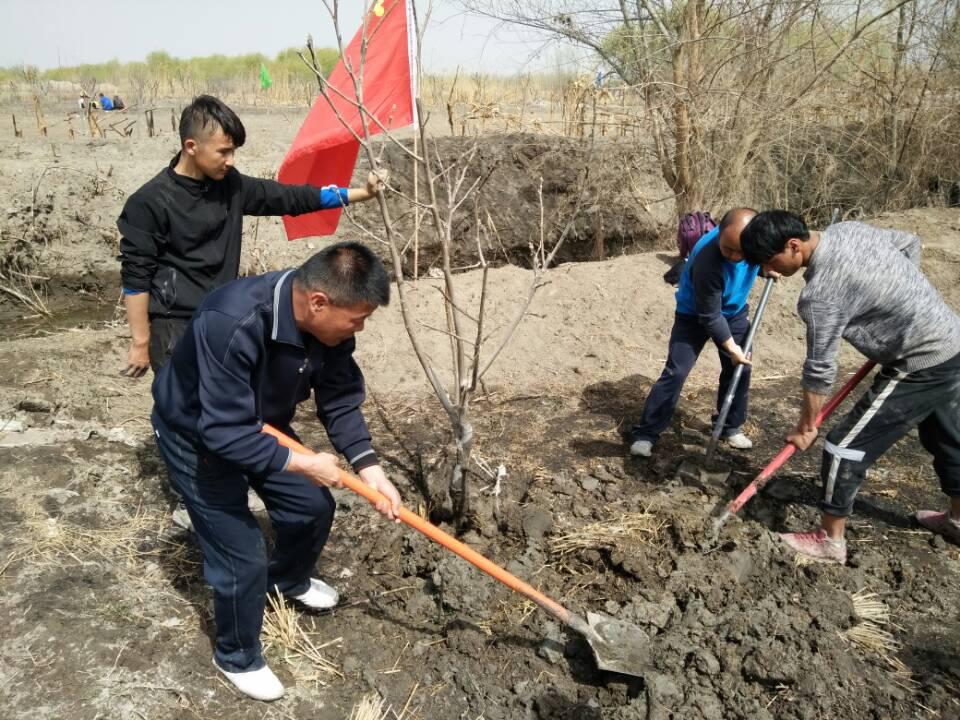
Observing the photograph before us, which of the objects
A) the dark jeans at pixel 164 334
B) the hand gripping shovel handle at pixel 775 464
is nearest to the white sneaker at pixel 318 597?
the dark jeans at pixel 164 334

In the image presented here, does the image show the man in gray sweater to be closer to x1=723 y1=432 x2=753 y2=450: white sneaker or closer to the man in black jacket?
x1=723 y1=432 x2=753 y2=450: white sneaker

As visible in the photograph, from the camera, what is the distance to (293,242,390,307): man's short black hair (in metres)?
2.07

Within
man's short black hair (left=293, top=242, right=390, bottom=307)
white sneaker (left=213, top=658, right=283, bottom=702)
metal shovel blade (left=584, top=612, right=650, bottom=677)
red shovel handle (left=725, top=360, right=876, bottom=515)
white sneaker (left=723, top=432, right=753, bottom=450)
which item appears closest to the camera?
man's short black hair (left=293, top=242, right=390, bottom=307)

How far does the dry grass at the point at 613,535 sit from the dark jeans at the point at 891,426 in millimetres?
860

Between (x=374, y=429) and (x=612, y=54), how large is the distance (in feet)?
18.7

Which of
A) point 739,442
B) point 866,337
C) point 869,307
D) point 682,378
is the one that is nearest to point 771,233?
point 869,307

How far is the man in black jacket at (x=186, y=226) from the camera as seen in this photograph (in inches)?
118

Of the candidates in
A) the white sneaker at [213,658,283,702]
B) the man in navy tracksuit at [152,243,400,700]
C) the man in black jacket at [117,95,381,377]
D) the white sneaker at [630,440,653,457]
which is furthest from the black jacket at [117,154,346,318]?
the white sneaker at [630,440,653,457]

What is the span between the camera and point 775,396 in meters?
5.45

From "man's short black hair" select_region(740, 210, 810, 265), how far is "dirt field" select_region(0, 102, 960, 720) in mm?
1477

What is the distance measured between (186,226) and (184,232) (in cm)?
3

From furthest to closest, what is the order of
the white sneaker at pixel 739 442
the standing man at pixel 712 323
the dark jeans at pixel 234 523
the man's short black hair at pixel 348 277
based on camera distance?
the white sneaker at pixel 739 442 < the standing man at pixel 712 323 < the dark jeans at pixel 234 523 < the man's short black hair at pixel 348 277

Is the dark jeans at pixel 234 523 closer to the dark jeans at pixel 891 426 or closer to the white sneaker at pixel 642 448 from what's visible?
the white sneaker at pixel 642 448

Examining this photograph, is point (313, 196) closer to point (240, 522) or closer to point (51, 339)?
point (240, 522)
